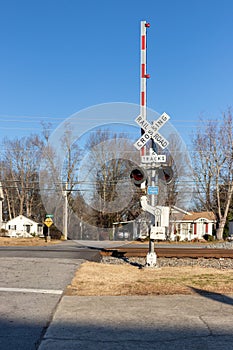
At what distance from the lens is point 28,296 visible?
22.0ft

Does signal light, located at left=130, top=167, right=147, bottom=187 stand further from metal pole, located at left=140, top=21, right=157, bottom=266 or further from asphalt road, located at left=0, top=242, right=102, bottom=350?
asphalt road, located at left=0, top=242, right=102, bottom=350

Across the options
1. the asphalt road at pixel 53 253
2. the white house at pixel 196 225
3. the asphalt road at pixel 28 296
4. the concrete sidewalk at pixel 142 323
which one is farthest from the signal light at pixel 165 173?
the white house at pixel 196 225

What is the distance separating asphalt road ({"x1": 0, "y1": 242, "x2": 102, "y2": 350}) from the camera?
4.55 metres

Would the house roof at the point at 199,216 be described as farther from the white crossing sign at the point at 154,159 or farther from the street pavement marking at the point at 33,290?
the street pavement marking at the point at 33,290

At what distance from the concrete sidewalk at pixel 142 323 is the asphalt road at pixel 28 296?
0.60ft

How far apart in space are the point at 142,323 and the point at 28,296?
242cm

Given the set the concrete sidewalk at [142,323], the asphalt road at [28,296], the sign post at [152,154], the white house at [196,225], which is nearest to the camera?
the concrete sidewalk at [142,323]

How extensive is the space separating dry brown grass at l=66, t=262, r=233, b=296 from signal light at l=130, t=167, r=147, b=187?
2.33 metres

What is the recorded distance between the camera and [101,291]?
738 centimetres

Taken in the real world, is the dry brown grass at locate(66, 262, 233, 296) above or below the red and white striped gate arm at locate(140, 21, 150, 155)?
below

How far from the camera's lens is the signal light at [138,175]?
10.4 m

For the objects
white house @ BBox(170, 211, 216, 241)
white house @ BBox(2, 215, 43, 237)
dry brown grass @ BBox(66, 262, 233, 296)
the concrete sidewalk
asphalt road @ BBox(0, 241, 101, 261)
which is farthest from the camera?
white house @ BBox(170, 211, 216, 241)

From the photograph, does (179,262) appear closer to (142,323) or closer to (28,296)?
(28,296)

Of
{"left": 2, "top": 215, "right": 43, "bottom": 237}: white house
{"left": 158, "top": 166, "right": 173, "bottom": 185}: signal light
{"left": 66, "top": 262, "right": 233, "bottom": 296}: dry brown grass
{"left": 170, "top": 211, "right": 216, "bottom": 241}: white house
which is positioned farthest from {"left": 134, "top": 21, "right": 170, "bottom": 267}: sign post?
A: {"left": 2, "top": 215, "right": 43, "bottom": 237}: white house
